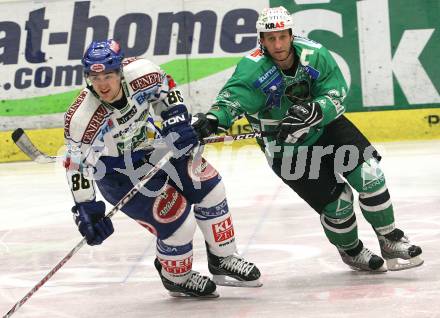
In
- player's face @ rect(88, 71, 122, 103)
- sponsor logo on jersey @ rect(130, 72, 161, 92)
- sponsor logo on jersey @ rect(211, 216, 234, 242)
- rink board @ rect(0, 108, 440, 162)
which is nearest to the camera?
player's face @ rect(88, 71, 122, 103)

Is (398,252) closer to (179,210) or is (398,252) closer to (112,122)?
(179,210)

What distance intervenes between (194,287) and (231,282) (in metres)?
0.18

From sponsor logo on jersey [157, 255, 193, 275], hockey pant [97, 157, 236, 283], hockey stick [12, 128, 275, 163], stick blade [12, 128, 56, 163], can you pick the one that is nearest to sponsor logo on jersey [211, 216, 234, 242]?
hockey pant [97, 157, 236, 283]

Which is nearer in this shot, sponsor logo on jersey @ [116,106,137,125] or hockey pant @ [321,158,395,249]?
sponsor logo on jersey @ [116,106,137,125]

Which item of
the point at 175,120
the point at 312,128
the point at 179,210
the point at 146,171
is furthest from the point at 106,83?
the point at 312,128

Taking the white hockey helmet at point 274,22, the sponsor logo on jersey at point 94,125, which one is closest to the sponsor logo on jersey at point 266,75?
the white hockey helmet at point 274,22

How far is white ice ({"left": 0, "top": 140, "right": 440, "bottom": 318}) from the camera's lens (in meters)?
4.05

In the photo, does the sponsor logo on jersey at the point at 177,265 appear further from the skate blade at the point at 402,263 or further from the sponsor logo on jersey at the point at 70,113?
the skate blade at the point at 402,263

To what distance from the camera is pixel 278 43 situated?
165 inches

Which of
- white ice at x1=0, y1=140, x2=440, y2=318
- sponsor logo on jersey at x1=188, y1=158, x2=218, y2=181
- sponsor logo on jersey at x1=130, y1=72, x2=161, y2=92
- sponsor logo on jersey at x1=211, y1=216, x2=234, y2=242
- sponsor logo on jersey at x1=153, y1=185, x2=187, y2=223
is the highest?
sponsor logo on jersey at x1=130, y1=72, x2=161, y2=92

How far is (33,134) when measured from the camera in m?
9.41

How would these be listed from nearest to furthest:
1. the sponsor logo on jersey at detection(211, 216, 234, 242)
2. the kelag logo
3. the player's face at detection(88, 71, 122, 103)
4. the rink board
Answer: the player's face at detection(88, 71, 122, 103) → the sponsor logo on jersey at detection(211, 216, 234, 242) → the rink board → the kelag logo

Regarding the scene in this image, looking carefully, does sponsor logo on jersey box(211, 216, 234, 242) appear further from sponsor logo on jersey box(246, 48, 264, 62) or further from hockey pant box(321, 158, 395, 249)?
sponsor logo on jersey box(246, 48, 264, 62)

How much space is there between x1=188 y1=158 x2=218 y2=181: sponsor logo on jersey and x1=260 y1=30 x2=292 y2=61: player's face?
554 millimetres
